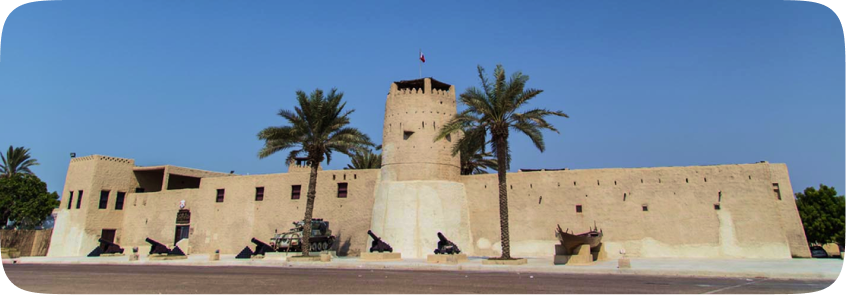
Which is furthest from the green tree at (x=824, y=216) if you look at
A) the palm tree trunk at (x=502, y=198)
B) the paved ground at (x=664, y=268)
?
the palm tree trunk at (x=502, y=198)

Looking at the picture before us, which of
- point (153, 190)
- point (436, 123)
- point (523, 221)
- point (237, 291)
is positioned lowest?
point (237, 291)

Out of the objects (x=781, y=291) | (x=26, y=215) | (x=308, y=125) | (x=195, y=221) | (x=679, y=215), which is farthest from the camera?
(x=26, y=215)

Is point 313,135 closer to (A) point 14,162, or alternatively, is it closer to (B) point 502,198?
(B) point 502,198

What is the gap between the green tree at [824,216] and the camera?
28.5 metres

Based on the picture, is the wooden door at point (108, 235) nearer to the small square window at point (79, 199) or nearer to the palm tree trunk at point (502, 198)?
the small square window at point (79, 199)

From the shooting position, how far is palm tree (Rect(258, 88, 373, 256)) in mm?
23656

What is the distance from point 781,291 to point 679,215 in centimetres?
1403

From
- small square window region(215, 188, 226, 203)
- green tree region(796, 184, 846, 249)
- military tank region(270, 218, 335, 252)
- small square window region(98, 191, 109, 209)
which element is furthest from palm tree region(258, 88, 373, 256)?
green tree region(796, 184, 846, 249)

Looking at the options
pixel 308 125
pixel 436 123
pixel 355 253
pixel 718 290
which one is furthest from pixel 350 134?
pixel 718 290

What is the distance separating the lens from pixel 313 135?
2416 cm

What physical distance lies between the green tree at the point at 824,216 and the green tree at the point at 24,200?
6021 centimetres

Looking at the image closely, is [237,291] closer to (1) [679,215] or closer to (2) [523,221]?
(2) [523,221]

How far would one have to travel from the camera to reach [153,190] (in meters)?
38.1

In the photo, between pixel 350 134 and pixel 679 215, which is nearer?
pixel 679 215
